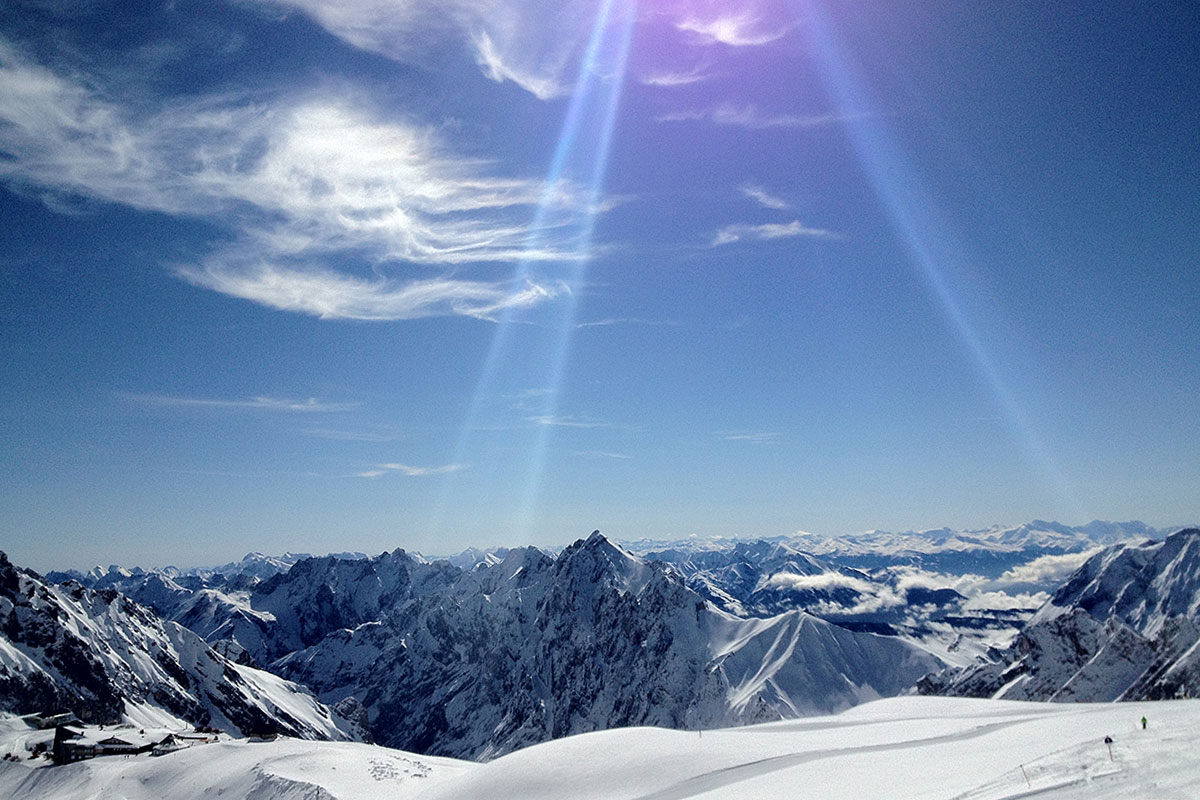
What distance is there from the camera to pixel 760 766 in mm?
38250

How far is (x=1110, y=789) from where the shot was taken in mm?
23719

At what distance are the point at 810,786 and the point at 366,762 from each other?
149 ft

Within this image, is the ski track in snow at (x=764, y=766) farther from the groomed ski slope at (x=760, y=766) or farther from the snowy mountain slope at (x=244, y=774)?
the snowy mountain slope at (x=244, y=774)

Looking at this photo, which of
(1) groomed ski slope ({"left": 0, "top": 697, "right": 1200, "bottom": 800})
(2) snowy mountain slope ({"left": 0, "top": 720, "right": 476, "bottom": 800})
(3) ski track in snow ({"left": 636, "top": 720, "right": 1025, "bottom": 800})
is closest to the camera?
(1) groomed ski slope ({"left": 0, "top": 697, "right": 1200, "bottom": 800})

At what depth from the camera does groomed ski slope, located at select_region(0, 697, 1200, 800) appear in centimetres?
2664

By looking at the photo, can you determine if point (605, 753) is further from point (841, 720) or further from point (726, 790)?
point (841, 720)

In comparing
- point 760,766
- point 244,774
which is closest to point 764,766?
point 760,766

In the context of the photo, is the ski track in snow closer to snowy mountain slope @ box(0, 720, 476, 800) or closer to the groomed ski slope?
the groomed ski slope

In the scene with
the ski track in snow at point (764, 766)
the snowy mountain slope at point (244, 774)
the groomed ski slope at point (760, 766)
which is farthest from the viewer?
the snowy mountain slope at point (244, 774)

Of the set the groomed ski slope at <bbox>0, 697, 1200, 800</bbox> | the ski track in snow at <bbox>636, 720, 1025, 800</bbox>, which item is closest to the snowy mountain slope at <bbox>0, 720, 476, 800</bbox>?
the groomed ski slope at <bbox>0, 697, 1200, 800</bbox>

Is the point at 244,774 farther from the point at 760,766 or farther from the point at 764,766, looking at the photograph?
the point at 764,766

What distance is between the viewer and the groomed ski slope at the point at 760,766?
26641 mm

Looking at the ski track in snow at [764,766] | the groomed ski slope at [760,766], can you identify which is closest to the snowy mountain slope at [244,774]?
the groomed ski slope at [760,766]

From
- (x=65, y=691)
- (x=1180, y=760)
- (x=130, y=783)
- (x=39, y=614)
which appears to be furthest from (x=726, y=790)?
(x=39, y=614)
